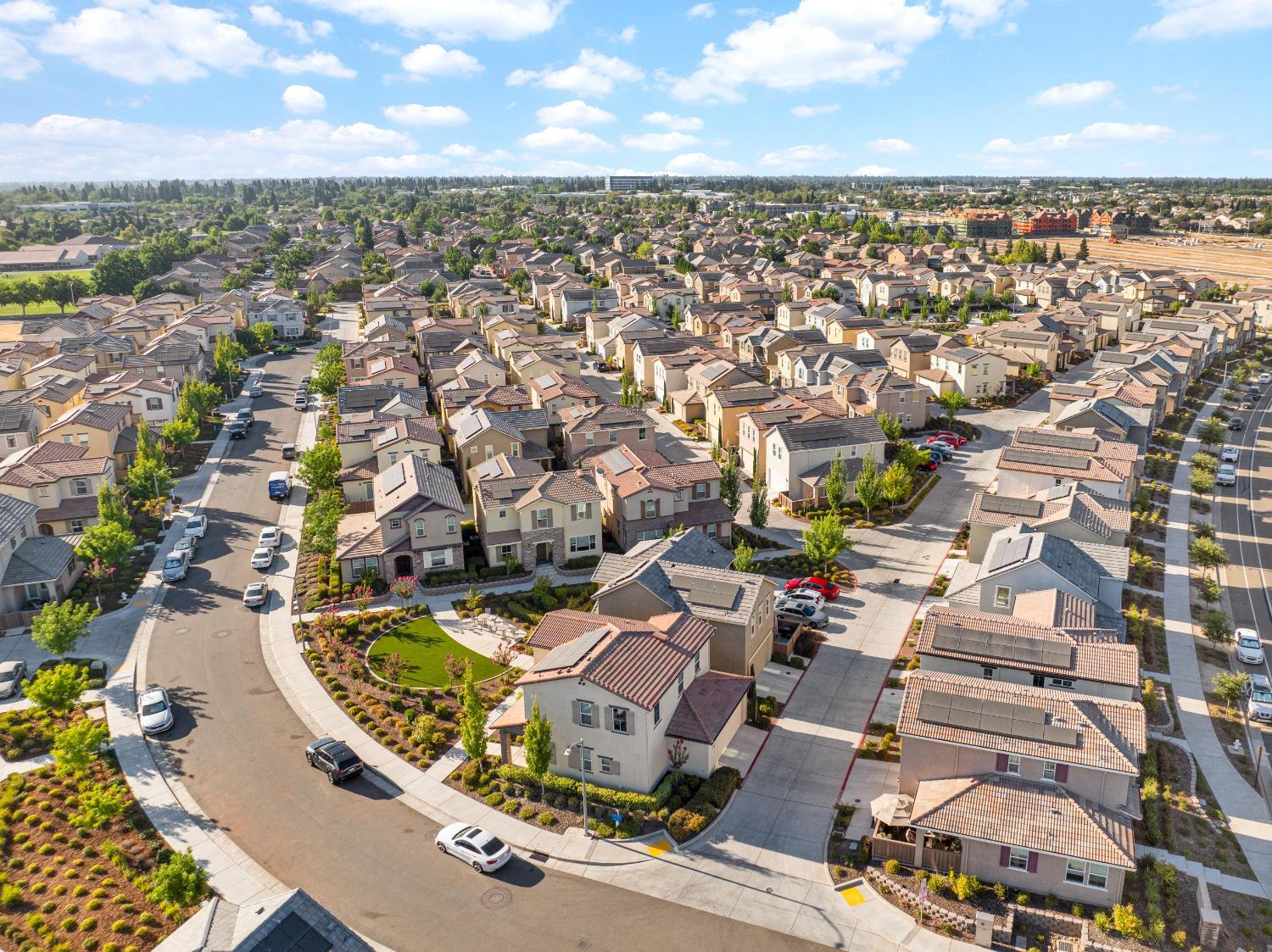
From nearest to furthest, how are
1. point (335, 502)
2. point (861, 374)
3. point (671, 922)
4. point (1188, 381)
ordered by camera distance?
point (671, 922) < point (335, 502) < point (861, 374) < point (1188, 381)

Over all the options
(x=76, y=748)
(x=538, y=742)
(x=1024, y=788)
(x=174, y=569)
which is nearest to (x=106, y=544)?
(x=174, y=569)

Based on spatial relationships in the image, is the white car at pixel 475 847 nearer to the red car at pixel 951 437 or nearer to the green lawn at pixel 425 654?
the green lawn at pixel 425 654

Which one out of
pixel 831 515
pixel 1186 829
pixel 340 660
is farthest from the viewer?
pixel 831 515

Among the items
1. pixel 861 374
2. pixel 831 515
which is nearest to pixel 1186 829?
pixel 831 515

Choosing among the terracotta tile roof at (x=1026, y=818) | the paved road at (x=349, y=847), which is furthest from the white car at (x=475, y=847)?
the terracotta tile roof at (x=1026, y=818)

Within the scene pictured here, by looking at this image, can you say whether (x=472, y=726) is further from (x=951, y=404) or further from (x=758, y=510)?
(x=951, y=404)

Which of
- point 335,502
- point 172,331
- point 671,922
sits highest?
point 172,331

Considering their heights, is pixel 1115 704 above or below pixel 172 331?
below

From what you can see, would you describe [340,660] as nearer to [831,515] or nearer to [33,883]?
[33,883]
